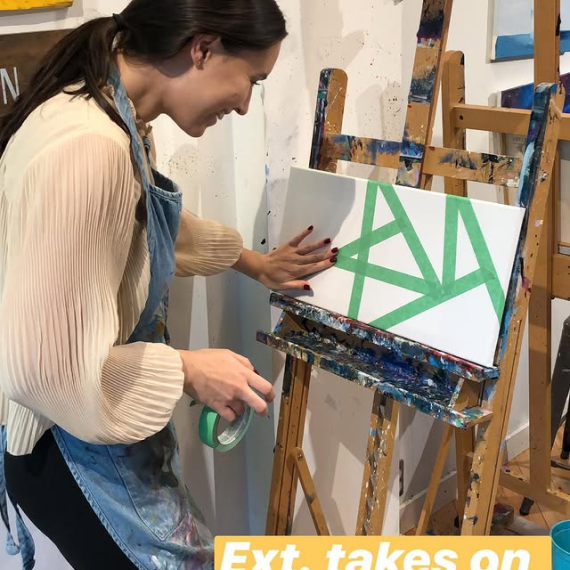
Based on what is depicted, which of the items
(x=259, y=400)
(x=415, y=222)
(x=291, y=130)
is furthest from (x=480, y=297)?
(x=291, y=130)

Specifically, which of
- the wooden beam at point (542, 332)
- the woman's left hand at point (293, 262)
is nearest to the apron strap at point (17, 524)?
the woman's left hand at point (293, 262)

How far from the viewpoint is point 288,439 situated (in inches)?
51.5

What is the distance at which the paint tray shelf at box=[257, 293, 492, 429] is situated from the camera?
99cm

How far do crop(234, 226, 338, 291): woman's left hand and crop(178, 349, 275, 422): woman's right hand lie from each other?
0.38 meters

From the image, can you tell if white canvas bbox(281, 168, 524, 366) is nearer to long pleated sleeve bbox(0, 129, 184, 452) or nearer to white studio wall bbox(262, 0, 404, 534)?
white studio wall bbox(262, 0, 404, 534)

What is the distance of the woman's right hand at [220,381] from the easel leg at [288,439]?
0.41 m

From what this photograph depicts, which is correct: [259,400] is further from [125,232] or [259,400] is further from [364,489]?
[364,489]

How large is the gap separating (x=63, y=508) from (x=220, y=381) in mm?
306

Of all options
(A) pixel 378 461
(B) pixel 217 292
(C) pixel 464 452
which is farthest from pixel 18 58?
(C) pixel 464 452

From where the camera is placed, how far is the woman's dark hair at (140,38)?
0.81 metres

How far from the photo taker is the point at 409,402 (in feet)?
3.38

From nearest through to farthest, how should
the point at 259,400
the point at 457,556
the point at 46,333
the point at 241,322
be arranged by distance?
the point at 46,333
the point at 259,400
the point at 457,556
the point at 241,322

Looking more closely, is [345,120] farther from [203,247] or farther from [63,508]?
[63,508]

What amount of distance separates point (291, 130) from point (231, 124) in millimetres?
130
